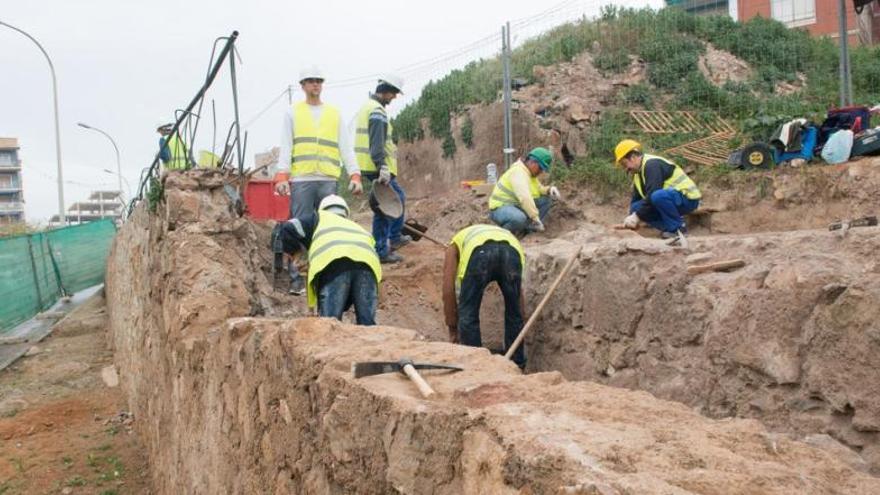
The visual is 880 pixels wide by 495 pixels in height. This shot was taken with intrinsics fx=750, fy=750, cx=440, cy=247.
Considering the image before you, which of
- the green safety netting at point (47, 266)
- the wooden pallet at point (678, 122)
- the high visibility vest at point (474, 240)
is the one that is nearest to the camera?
the high visibility vest at point (474, 240)

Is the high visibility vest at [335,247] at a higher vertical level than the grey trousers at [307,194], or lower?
lower

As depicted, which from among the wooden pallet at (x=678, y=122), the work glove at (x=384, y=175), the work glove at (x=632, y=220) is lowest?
the work glove at (x=632, y=220)

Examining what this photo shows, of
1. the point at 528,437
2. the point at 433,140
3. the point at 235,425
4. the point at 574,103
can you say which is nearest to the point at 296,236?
the point at 235,425

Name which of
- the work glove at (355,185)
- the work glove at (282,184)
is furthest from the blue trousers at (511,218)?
the work glove at (282,184)

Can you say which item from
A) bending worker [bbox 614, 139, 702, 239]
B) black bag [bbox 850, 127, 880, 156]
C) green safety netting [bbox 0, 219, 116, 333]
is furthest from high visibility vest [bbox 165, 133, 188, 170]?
black bag [bbox 850, 127, 880, 156]

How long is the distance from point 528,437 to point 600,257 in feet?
14.0

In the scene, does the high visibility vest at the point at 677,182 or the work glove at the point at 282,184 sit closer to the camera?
the work glove at the point at 282,184

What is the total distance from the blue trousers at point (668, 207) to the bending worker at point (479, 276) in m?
2.08

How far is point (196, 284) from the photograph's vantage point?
486 cm

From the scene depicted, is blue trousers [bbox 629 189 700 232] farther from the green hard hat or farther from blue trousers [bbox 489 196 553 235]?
blue trousers [bbox 489 196 553 235]

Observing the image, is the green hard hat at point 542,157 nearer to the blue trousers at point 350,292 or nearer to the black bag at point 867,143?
the blue trousers at point 350,292

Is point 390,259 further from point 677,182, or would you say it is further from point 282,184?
point 677,182

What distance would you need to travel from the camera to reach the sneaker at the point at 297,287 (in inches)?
271

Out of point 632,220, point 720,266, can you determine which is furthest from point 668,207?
point 720,266
